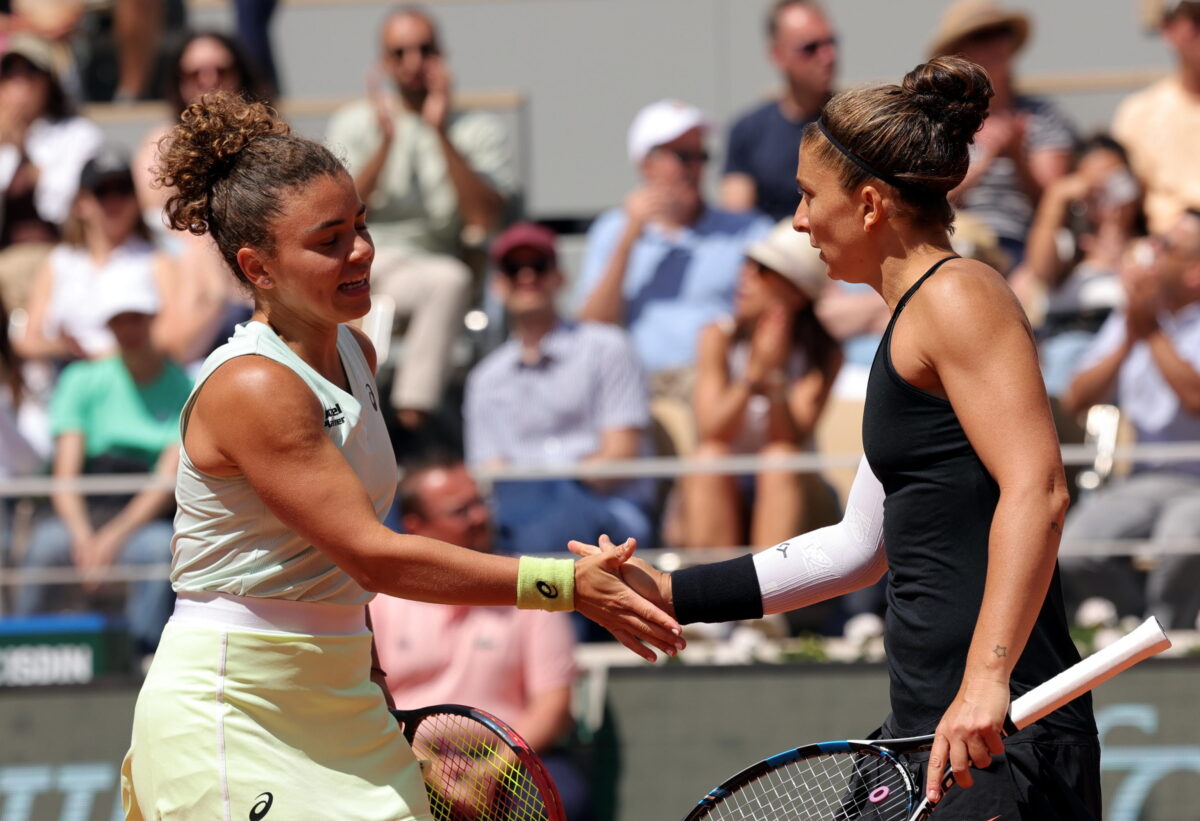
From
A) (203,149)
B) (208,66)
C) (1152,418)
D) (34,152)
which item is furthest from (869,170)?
(34,152)

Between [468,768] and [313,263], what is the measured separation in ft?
3.40

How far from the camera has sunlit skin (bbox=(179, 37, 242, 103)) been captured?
26.1 feet

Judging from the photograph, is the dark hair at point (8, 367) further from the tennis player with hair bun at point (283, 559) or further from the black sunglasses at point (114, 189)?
the tennis player with hair bun at point (283, 559)

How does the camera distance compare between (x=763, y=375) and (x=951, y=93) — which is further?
(x=763, y=375)

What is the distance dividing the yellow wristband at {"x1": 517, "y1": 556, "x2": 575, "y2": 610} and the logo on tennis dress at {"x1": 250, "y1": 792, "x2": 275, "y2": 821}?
0.54m

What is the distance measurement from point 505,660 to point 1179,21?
14.5ft

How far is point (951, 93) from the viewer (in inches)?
113

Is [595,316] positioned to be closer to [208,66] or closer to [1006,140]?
[1006,140]

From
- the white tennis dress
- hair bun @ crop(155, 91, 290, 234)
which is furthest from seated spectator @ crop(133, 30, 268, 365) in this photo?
the white tennis dress

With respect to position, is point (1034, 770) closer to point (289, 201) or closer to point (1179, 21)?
point (289, 201)

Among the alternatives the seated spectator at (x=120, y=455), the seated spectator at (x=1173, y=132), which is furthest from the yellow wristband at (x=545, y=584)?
the seated spectator at (x=1173, y=132)

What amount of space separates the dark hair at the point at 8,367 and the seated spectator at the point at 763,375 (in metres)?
3.04

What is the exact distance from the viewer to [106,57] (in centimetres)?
999

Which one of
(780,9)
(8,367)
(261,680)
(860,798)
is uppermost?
(780,9)
